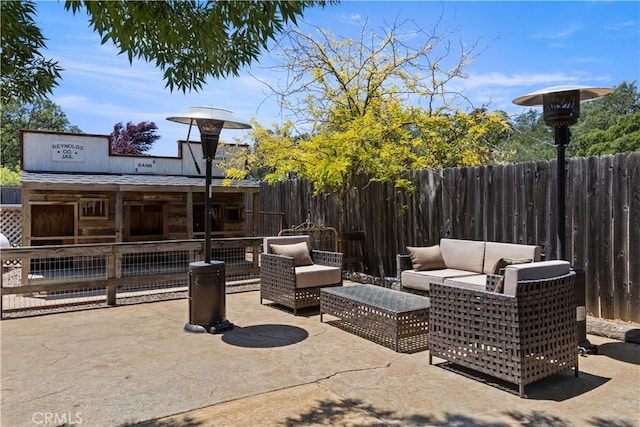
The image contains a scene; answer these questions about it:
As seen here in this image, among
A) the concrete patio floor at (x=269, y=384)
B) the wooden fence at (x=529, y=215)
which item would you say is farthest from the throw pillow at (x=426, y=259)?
the concrete patio floor at (x=269, y=384)

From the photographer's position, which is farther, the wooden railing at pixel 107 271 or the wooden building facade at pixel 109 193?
the wooden building facade at pixel 109 193

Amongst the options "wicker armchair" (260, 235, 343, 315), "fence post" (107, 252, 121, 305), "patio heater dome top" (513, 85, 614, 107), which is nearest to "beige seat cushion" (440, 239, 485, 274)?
"wicker armchair" (260, 235, 343, 315)

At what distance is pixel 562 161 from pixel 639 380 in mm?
2072

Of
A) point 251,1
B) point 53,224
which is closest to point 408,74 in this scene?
point 251,1

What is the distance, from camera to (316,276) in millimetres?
6012

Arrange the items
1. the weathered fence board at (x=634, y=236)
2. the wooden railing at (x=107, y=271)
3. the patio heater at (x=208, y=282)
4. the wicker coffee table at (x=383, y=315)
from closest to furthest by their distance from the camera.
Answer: the wicker coffee table at (x=383, y=315) < the weathered fence board at (x=634, y=236) < the patio heater at (x=208, y=282) < the wooden railing at (x=107, y=271)

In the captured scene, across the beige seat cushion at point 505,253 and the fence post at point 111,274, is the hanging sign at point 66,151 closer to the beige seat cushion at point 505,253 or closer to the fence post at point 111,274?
the fence post at point 111,274

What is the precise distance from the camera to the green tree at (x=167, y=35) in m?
2.09

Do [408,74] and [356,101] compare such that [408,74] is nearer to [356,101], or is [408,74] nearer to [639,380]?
[356,101]

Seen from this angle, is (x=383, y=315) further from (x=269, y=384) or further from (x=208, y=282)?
(x=208, y=282)

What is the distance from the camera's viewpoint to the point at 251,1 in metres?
2.13

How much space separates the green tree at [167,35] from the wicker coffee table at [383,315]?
2861mm

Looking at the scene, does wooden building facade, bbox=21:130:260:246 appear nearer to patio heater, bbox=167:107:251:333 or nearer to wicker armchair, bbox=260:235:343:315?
wicker armchair, bbox=260:235:343:315

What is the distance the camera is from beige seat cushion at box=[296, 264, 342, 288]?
5.87m
